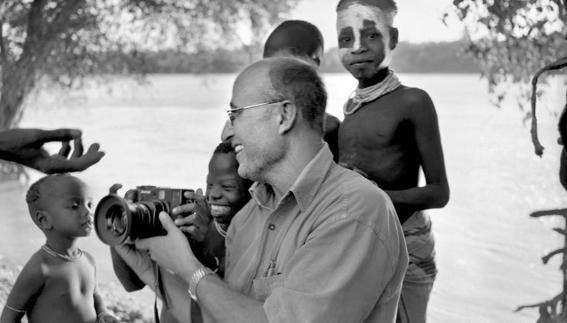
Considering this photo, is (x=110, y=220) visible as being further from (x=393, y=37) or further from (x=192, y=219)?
(x=393, y=37)

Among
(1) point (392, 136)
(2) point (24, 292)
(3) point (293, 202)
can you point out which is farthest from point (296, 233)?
(2) point (24, 292)

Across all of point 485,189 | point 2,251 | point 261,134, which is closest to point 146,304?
point 2,251

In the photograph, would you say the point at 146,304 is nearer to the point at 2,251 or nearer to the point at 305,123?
the point at 2,251

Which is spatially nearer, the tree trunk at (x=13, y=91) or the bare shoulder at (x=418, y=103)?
the bare shoulder at (x=418, y=103)

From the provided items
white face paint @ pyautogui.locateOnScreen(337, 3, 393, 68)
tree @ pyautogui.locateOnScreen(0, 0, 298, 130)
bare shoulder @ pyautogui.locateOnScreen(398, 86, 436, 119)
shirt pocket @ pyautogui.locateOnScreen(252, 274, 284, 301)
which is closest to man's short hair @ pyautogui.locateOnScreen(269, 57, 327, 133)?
shirt pocket @ pyautogui.locateOnScreen(252, 274, 284, 301)

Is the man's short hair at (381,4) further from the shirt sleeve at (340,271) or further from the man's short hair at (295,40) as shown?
the shirt sleeve at (340,271)

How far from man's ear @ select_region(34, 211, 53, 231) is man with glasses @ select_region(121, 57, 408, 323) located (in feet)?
4.73

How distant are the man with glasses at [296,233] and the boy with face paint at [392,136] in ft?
2.21

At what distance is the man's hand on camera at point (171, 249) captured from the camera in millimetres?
2012

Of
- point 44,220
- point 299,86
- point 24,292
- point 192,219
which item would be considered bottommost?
point 24,292

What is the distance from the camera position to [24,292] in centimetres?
329

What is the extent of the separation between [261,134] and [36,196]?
1.82 metres

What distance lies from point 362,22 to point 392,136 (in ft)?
1.57

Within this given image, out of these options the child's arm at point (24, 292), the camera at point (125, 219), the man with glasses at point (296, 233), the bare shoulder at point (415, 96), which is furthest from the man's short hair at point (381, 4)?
the child's arm at point (24, 292)
